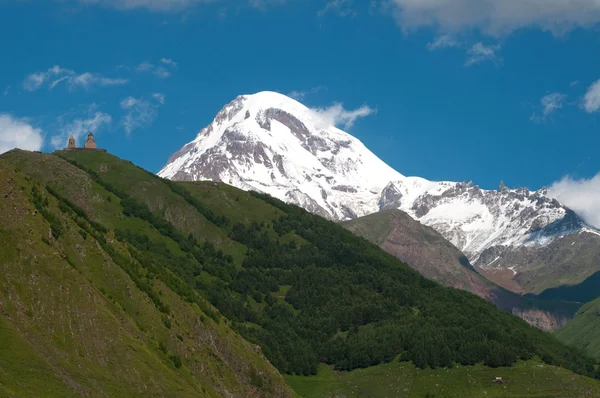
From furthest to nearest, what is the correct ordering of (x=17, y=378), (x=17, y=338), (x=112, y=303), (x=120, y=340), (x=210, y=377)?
(x=210, y=377)
(x=112, y=303)
(x=120, y=340)
(x=17, y=338)
(x=17, y=378)

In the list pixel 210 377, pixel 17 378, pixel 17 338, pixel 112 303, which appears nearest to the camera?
pixel 17 378

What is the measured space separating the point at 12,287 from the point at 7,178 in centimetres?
4638

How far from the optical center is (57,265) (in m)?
166

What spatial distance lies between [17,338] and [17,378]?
460 inches

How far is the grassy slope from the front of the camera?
13338 cm

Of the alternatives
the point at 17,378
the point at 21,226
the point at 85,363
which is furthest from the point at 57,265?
the point at 17,378

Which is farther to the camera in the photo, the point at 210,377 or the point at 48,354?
the point at 210,377

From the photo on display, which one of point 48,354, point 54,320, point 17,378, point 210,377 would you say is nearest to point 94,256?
point 210,377

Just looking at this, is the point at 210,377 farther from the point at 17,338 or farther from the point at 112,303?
the point at 17,338

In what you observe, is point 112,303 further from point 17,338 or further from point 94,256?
point 17,338

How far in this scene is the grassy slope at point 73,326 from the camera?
133 m

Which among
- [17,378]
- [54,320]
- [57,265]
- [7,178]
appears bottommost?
[17,378]

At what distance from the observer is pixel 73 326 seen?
152875mm

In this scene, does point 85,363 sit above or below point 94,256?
below
